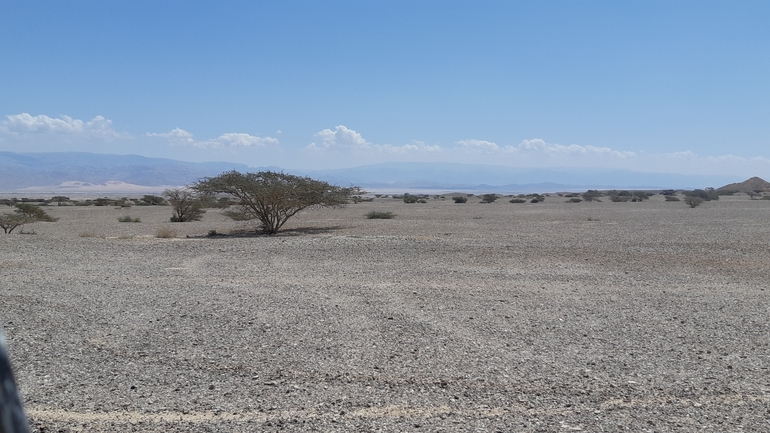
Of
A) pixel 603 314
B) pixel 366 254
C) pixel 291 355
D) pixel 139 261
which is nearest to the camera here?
pixel 291 355

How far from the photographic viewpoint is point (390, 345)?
7859 mm

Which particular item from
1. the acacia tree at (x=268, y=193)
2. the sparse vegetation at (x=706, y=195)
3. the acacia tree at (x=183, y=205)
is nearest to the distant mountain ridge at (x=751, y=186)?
the sparse vegetation at (x=706, y=195)

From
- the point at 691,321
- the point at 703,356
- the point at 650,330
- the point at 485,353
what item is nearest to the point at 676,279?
the point at 691,321

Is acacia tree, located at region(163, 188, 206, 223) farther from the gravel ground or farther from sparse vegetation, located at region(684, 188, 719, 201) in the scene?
sparse vegetation, located at region(684, 188, 719, 201)

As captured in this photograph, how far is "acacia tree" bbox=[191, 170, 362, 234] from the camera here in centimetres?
2575

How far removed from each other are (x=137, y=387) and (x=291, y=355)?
178 cm

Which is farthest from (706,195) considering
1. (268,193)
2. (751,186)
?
(268,193)

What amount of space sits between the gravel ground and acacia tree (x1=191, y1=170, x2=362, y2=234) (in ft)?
33.5

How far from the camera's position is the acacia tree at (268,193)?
2575 centimetres

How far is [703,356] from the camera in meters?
7.42

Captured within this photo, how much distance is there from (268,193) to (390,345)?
1834cm

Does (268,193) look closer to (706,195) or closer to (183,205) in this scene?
(183,205)

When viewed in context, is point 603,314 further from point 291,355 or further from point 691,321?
point 291,355

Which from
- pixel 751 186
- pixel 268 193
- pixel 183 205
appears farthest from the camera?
pixel 751 186
